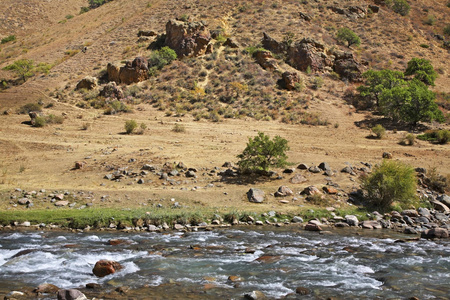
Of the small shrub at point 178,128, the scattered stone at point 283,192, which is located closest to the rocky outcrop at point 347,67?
the small shrub at point 178,128

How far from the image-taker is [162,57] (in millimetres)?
40594

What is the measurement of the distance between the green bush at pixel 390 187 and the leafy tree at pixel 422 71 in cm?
3063

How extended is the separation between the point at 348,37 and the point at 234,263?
153 feet

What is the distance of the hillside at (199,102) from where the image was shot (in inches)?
711

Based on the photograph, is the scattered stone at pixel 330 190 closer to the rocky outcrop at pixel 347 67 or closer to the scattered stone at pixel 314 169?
the scattered stone at pixel 314 169

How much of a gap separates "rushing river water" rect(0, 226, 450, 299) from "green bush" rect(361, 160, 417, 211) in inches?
137

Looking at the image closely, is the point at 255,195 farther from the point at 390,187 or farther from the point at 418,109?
the point at 418,109

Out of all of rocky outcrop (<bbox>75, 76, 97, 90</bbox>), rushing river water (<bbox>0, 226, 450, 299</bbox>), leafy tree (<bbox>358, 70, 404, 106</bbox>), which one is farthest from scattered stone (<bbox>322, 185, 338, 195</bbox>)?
rocky outcrop (<bbox>75, 76, 97, 90</bbox>)

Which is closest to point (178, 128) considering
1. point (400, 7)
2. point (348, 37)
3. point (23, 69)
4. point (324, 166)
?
point (324, 166)

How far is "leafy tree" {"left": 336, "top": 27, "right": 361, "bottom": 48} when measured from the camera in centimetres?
4892

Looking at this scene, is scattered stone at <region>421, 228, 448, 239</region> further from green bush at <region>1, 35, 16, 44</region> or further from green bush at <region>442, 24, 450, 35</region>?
green bush at <region>1, 35, 16, 44</region>

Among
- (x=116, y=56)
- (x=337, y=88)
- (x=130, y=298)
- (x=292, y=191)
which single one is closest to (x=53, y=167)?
(x=292, y=191)

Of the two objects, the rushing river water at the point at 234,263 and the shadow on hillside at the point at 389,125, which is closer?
the rushing river water at the point at 234,263

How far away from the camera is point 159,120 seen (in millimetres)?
29531
